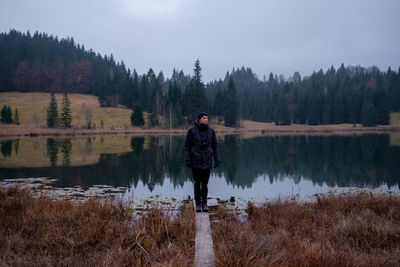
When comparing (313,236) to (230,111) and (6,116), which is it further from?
(6,116)

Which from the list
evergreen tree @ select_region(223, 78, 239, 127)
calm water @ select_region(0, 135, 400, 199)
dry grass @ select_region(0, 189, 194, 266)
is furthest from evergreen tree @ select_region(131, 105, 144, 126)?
dry grass @ select_region(0, 189, 194, 266)

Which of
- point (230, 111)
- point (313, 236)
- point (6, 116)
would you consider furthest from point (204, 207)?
point (6, 116)

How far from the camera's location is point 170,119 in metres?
67.2

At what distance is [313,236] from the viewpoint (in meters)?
5.83

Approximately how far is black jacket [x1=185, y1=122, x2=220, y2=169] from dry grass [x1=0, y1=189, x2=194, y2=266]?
1.21 metres

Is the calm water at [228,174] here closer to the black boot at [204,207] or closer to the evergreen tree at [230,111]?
the black boot at [204,207]

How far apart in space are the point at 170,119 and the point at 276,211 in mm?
60382

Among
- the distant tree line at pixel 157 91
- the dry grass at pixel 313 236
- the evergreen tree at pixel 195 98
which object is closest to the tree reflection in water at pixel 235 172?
the dry grass at pixel 313 236

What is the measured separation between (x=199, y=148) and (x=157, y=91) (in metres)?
71.5

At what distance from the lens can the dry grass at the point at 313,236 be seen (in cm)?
409

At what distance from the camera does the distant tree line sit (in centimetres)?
8069

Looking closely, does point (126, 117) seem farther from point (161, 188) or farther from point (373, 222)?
point (373, 222)

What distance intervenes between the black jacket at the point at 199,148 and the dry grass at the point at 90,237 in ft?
3.98

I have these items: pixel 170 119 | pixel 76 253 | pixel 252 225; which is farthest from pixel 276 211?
pixel 170 119
